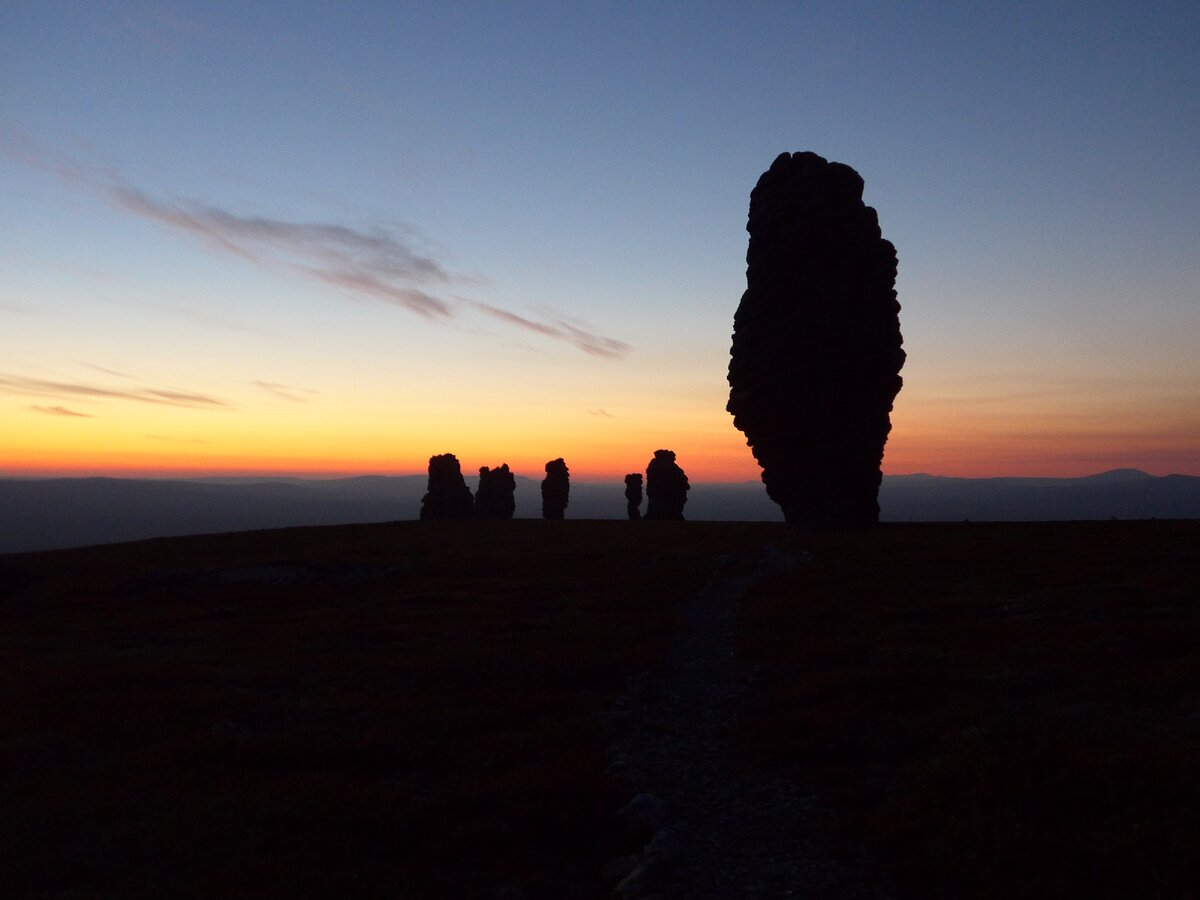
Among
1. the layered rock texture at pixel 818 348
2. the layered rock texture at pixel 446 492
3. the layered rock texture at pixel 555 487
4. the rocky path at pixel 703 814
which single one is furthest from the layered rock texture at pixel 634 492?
the rocky path at pixel 703 814

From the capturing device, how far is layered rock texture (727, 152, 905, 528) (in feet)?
191

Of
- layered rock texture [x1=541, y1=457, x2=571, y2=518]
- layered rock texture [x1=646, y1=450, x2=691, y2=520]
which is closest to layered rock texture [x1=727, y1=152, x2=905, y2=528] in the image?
layered rock texture [x1=646, y1=450, x2=691, y2=520]

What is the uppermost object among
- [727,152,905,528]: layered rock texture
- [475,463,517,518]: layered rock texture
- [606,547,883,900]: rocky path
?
[727,152,905,528]: layered rock texture

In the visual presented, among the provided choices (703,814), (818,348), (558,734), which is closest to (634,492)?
(818,348)

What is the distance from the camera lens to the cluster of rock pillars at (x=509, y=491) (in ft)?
366

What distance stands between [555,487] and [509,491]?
25.7ft

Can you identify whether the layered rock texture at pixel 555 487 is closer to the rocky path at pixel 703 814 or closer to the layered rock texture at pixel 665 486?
the layered rock texture at pixel 665 486

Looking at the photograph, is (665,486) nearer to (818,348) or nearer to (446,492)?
(446,492)

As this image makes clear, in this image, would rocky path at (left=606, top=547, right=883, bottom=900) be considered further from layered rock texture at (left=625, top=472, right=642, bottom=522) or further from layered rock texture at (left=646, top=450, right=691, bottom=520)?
layered rock texture at (left=625, top=472, right=642, bottom=522)

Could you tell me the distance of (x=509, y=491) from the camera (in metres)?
124

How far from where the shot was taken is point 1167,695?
48.5ft

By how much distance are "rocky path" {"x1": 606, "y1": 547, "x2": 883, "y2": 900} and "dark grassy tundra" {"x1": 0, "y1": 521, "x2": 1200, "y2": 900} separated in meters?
0.55

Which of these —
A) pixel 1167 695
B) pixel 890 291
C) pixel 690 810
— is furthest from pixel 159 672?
pixel 890 291

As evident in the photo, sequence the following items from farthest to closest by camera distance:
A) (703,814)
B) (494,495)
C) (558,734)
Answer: (494,495), (558,734), (703,814)
